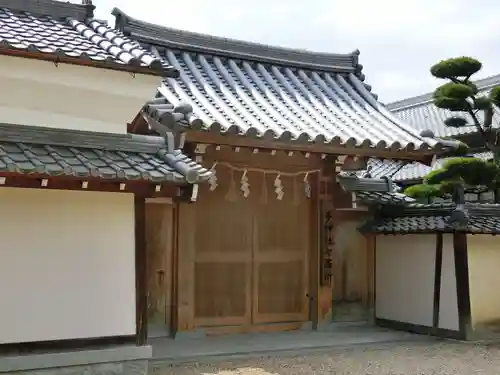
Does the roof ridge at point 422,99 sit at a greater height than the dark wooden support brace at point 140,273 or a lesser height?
greater

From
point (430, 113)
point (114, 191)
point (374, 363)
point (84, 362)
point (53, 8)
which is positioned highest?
point (430, 113)

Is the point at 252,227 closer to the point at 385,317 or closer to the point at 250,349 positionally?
the point at 250,349

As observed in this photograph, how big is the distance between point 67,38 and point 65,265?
8.71ft

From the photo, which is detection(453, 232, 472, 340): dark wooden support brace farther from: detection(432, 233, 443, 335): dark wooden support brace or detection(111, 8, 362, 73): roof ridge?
detection(111, 8, 362, 73): roof ridge

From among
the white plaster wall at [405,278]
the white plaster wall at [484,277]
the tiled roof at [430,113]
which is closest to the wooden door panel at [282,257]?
the white plaster wall at [405,278]

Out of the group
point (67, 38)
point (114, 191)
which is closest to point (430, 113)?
point (67, 38)

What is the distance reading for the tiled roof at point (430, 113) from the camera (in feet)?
62.5

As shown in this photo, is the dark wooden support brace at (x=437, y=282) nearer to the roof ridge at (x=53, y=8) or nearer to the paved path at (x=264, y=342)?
the paved path at (x=264, y=342)

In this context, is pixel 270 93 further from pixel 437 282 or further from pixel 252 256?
pixel 437 282

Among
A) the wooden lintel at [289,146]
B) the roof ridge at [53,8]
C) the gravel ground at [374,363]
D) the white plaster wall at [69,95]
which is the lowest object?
→ the gravel ground at [374,363]

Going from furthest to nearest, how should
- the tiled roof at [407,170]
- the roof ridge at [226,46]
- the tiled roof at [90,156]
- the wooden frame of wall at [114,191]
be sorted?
the tiled roof at [407,170]
the roof ridge at [226,46]
the wooden frame of wall at [114,191]
the tiled roof at [90,156]

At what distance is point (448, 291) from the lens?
364 inches

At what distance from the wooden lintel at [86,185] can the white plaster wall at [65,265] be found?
0.54 feet

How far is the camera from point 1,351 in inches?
220
